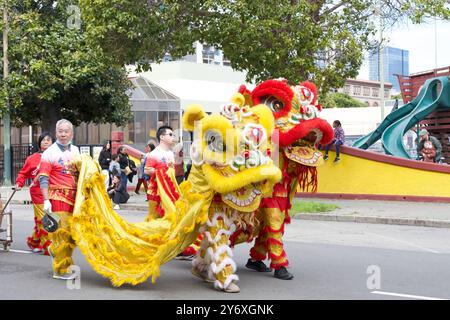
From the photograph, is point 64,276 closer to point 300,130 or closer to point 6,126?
point 300,130

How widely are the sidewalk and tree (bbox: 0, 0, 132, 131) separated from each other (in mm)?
8710

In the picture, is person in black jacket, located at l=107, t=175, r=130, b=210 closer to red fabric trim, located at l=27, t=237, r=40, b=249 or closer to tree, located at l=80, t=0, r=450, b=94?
tree, located at l=80, t=0, r=450, b=94

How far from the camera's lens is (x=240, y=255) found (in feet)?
30.4

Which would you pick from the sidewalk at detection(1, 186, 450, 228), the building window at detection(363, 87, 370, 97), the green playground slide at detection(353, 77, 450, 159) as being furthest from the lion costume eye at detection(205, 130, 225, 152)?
the building window at detection(363, 87, 370, 97)

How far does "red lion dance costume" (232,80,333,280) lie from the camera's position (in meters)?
7.30

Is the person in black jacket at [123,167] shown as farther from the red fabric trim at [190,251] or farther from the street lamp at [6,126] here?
the red fabric trim at [190,251]

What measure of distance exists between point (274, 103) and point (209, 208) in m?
1.67

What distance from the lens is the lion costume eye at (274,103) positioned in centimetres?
767

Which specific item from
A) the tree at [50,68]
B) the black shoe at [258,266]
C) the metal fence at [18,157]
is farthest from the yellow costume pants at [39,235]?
the metal fence at [18,157]

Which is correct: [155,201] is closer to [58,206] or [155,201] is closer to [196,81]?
[58,206]

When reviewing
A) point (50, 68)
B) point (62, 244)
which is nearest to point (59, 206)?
point (62, 244)

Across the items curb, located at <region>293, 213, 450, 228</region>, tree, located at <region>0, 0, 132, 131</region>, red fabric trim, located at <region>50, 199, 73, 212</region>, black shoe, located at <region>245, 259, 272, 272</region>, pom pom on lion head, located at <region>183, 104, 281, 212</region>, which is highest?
tree, located at <region>0, 0, 132, 131</region>

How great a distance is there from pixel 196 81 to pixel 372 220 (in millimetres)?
36471
